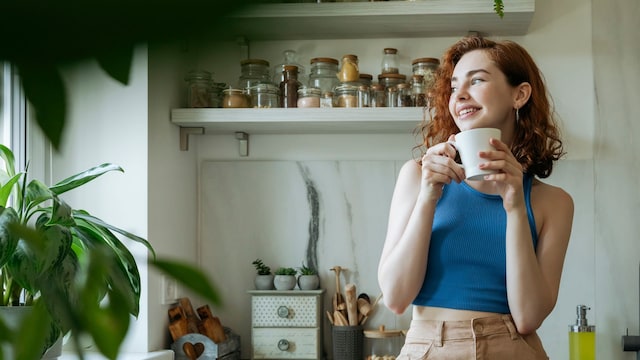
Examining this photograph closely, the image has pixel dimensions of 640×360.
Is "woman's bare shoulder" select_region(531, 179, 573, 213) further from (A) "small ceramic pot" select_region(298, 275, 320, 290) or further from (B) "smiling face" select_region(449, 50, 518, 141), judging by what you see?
(A) "small ceramic pot" select_region(298, 275, 320, 290)

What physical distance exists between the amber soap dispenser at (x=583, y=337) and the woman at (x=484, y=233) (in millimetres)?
941

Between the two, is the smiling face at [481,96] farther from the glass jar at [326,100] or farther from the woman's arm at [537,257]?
the glass jar at [326,100]

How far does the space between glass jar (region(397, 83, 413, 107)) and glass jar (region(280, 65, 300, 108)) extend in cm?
29

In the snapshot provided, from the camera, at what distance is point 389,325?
253cm

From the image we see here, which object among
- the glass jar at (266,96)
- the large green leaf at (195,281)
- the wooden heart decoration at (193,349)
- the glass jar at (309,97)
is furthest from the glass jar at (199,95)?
the large green leaf at (195,281)

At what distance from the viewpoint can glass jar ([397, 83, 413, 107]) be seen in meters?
2.34

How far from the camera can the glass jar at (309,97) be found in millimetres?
2332

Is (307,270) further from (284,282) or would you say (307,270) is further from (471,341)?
(471,341)

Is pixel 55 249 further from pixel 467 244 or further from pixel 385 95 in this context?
pixel 385 95

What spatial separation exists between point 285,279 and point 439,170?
4.12 feet

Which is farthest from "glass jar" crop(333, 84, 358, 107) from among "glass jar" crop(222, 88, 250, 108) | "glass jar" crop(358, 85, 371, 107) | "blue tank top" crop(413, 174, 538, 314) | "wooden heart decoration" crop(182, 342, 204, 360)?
"blue tank top" crop(413, 174, 538, 314)

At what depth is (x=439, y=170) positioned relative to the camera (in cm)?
129

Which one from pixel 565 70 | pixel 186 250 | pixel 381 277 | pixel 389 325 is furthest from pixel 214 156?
pixel 381 277

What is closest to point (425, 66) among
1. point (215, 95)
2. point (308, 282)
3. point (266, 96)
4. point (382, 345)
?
point (266, 96)
